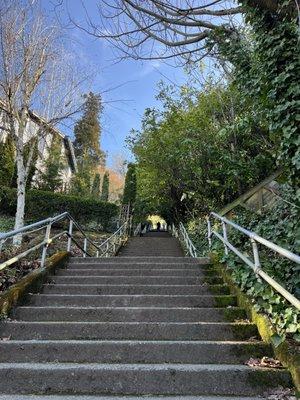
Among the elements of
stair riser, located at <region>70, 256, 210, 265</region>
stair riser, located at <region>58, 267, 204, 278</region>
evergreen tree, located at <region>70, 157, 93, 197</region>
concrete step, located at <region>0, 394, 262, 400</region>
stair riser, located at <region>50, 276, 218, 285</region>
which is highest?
evergreen tree, located at <region>70, 157, 93, 197</region>

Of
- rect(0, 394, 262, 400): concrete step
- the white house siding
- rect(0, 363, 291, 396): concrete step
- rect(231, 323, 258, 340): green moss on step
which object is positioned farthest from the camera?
the white house siding

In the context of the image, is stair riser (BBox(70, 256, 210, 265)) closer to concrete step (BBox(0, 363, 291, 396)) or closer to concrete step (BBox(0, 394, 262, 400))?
concrete step (BBox(0, 363, 291, 396))

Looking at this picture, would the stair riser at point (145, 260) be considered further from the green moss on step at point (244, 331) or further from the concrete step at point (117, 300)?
the green moss on step at point (244, 331)

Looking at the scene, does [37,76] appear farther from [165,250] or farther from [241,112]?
[165,250]

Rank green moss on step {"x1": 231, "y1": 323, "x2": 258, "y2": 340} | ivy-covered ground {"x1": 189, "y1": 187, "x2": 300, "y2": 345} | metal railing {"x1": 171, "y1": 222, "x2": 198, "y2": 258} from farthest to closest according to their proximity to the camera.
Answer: metal railing {"x1": 171, "y1": 222, "x2": 198, "y2": 258}
green moss on step {"x1": 231, "y1": 323, "x2": 258, "y2": 340}
ivy-covered ground {"x1": 189, "y1": 187, "x2": 300, "y2": 345}

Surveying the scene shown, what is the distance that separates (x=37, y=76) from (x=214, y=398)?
37.4 ft

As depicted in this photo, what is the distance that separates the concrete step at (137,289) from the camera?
546 cm

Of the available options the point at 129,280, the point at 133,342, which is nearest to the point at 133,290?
the point at 129,280

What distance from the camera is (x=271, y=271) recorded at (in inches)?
179

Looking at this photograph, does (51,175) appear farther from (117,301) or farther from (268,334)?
(268,334)

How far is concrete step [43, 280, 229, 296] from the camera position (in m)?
5.46


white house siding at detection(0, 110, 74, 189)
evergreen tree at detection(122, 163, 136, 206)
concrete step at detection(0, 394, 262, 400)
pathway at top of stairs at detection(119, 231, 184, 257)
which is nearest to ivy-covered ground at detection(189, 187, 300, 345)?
concrete step at detection(0, 394, 262, 400)

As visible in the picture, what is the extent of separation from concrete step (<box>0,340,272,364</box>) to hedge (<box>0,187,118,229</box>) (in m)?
14.3

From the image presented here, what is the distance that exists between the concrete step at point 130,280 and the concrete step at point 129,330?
170 cm
